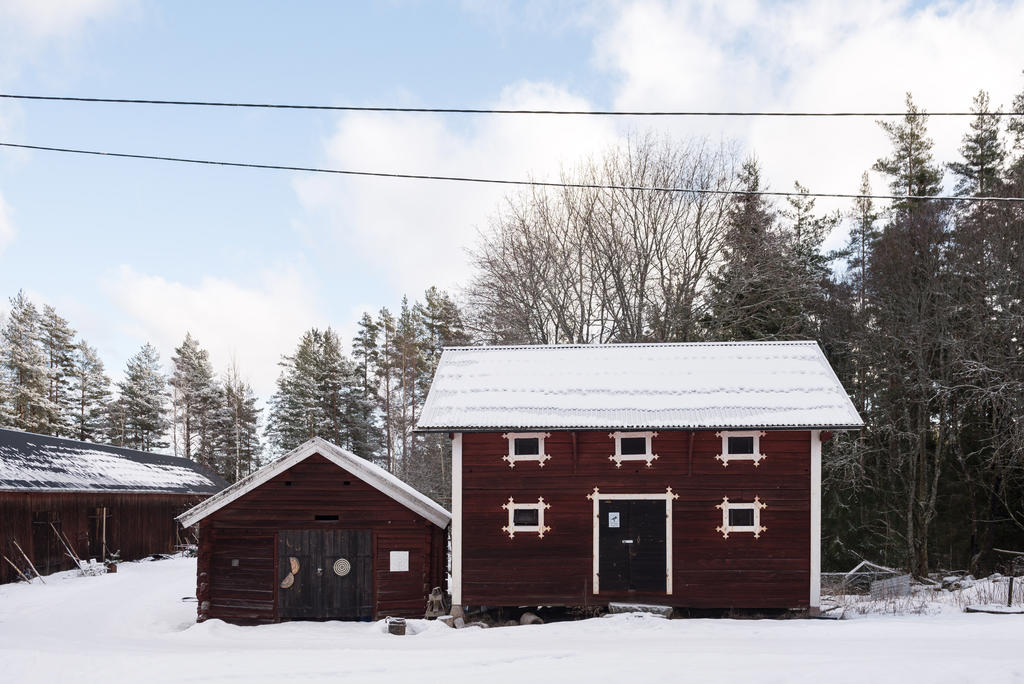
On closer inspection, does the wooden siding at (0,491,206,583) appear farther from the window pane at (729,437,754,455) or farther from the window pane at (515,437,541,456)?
the window pane at (729,437,754,455)

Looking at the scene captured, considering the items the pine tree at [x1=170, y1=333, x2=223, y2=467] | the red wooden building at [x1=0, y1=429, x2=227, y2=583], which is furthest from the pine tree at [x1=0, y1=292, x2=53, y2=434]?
the red wooden building at [x1=0, y1=429, x2=227, y2=583]

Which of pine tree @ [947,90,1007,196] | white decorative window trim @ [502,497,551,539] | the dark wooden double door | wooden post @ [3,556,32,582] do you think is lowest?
wooden post @ [3,556,32,582]

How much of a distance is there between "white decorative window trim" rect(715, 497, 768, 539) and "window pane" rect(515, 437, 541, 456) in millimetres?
4106

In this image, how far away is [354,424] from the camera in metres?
52.1

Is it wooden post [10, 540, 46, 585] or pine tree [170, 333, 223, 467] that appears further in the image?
pine tree [170, 333, 223, 467]

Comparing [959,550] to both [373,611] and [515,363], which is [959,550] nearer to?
Result: [515,363]

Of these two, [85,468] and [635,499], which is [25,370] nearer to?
[85,468]

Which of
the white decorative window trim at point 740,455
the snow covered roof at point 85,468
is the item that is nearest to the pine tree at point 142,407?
the snow covered roof at point 85,468

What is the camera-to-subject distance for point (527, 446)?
1639cm

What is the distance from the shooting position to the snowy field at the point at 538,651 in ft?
31.9

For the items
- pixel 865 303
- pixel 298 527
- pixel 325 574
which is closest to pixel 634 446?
pixel 325 574

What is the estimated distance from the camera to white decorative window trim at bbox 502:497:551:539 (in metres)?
16.1

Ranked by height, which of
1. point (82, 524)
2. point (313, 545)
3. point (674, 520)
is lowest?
point (82, 524)

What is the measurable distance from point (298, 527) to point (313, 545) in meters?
0.55
